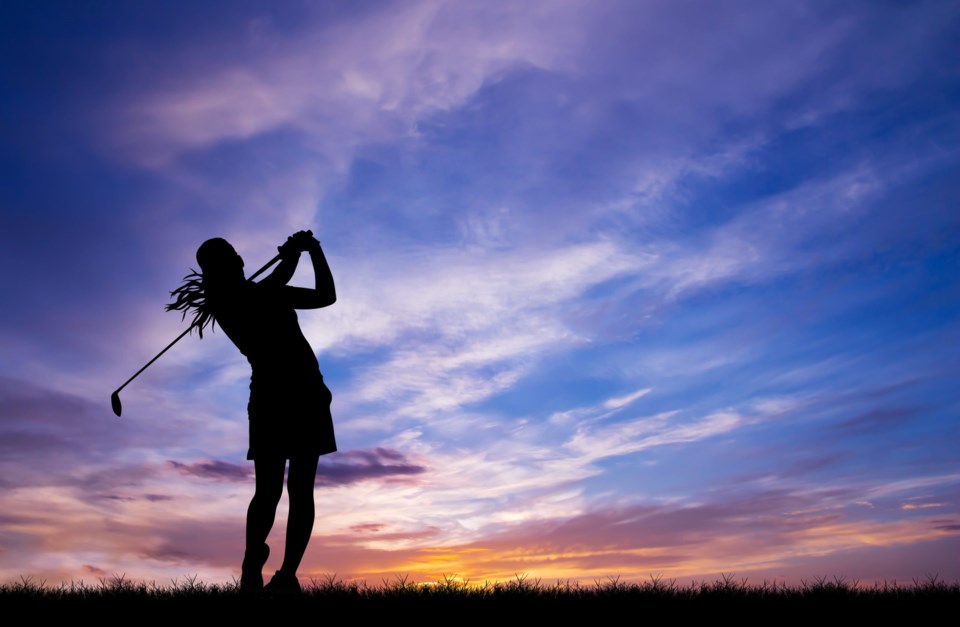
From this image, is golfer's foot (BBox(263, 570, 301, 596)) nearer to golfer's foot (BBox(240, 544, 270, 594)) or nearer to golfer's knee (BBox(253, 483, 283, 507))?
golfer's foot (BBox(240, 544, 270, 594))

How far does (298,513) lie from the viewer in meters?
7.44

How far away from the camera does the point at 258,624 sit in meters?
6.25

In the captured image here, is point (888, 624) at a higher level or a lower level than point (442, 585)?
lower

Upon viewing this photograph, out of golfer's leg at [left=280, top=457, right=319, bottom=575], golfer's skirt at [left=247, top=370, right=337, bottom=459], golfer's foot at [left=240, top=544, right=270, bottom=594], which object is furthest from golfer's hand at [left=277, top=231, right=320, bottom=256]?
golfer's foot at [left=240, top=544, right=270, bottom=594]

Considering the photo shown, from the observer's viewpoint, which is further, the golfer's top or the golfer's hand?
the golfer's hand

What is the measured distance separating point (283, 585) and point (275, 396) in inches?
68.0

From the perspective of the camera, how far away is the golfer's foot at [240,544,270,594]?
24.0 ft

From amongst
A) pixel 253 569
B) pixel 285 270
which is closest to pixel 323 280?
pixel 285 270

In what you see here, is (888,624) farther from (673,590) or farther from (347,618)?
(347,618)

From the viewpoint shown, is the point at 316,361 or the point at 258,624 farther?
the point at 316,361

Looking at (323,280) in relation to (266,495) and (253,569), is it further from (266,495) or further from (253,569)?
(253,569)

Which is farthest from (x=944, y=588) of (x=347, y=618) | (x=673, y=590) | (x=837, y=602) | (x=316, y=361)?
(x=316, y=361)

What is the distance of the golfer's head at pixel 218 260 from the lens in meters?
7.64

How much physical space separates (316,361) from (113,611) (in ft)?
9.26
